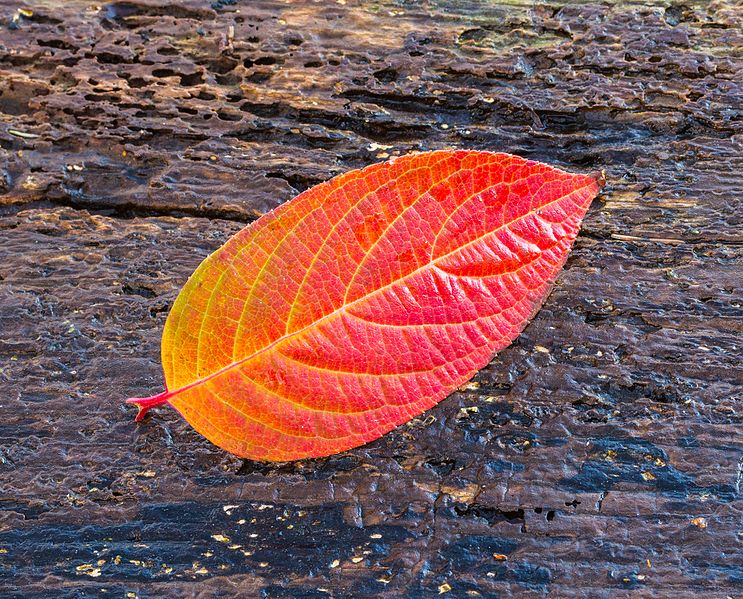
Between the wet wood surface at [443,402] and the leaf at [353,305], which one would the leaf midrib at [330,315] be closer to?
the leaf at [353,305]

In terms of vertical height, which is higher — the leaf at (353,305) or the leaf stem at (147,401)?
the leaf at (353,305)

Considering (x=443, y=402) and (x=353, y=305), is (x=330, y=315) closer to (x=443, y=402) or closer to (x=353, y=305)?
(x=353, y=305)

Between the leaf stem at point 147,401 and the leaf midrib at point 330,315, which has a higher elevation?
the leaf midrib at point 330,315

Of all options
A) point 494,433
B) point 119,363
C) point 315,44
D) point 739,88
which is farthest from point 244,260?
point 739,88

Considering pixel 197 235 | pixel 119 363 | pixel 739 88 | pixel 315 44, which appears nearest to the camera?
pixel 119 363

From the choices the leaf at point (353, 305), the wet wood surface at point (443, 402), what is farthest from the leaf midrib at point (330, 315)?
the wet wood surface at point (443, 402)

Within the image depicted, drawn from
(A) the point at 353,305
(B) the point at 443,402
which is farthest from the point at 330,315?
(B) the point at 443,402

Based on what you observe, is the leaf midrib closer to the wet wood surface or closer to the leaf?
the leaf

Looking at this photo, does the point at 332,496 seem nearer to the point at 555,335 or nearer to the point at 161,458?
the point at 161,458
